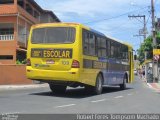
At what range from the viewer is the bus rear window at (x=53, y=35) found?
1989 cm

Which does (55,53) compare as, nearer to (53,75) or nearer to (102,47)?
(53,75)

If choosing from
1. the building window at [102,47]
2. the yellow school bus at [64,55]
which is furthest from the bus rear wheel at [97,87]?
the building window at [102,47]

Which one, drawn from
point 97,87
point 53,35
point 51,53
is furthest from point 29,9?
point 51,53

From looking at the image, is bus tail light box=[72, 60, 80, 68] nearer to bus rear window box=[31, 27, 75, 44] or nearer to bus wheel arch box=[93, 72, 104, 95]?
bus rear window box=[31, 27, 75, 44]

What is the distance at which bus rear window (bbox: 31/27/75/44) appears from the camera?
65.3 feet

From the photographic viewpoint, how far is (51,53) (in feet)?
65.4

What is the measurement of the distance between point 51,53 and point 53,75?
0.96 m

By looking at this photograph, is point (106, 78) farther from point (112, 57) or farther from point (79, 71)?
point (79, 71)

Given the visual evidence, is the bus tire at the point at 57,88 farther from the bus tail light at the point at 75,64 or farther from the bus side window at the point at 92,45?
the bus tail light at the point at 75,64

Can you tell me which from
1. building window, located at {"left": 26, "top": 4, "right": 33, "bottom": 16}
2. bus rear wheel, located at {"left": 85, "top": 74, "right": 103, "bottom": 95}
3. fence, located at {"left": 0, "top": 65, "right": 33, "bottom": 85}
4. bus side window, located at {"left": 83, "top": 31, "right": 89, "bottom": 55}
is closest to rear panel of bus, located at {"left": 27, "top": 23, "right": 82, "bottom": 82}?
bus side window, located at {"left": 83, "top": 31, "right": 89, "bottom": 55}

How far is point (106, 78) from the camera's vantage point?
78.3ft

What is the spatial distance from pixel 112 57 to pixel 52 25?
5.63 meters

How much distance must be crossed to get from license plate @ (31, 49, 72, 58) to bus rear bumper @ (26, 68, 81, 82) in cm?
66

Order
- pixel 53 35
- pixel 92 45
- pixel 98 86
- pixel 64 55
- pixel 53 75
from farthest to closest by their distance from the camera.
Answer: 1. pixel 98 86
2. pixel 92 45
3. pixel 53 35
4. pixel 53 75
5. pixel 64 55
